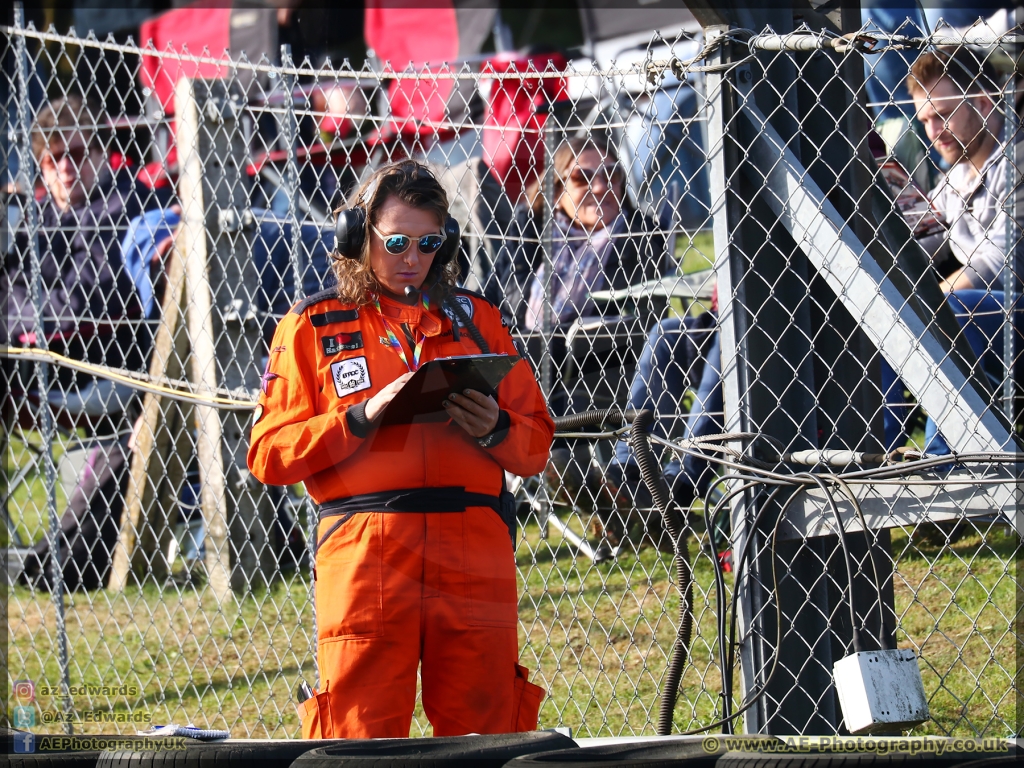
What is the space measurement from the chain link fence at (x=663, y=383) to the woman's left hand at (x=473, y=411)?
64 centimetres

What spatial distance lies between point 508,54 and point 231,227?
1475 mm

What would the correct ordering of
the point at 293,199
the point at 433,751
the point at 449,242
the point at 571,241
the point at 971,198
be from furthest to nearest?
the point at 571,241
the point at 971,198
the point at 293,199
the point at 449,242
the point at 433,751

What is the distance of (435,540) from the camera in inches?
111

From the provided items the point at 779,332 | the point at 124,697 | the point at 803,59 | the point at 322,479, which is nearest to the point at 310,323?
the point at 322,479

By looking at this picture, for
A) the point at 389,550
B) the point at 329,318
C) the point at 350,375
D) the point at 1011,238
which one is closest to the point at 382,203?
Answer: the point at 329,318

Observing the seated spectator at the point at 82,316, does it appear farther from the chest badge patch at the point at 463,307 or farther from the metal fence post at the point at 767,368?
the metal fence post at the point at 767,368

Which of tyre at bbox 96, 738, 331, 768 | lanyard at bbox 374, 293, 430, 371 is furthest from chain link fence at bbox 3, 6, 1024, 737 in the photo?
tyre at bbox 96, 738, 331, 768

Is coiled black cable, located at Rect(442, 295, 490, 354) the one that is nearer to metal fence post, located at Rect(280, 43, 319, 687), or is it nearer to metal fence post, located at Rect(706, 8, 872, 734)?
metal fence post, located at Rect(706, 8, 872, 734)

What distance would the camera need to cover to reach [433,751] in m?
2.51

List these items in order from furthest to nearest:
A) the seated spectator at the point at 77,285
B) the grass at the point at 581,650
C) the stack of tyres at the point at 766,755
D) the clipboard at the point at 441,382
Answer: the seated spectator at the point at 77,285 → the grass at the point at 581,650 → the clipboard at the point at 441,382 → the stack of tyres at the point at 766,755

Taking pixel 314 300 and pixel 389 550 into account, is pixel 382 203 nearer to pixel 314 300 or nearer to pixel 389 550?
pixel 314 300

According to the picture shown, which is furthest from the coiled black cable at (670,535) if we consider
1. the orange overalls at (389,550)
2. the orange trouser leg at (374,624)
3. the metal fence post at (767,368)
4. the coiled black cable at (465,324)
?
the orange trouser leg at (374,624)

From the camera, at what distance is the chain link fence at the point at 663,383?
3.32 metres

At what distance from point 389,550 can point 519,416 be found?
49cm
